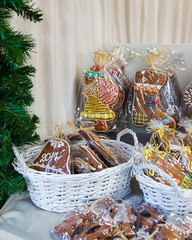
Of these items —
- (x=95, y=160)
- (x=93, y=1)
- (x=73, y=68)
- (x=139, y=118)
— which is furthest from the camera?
(x=93, y=1)

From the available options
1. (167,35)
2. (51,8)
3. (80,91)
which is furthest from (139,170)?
(167,35)

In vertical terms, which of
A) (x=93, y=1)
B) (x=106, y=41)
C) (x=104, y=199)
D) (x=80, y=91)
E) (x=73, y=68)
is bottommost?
(x=104, y=199)

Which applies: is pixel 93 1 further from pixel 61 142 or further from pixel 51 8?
pixel 61 142

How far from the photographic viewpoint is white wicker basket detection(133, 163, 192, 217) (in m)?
0.69

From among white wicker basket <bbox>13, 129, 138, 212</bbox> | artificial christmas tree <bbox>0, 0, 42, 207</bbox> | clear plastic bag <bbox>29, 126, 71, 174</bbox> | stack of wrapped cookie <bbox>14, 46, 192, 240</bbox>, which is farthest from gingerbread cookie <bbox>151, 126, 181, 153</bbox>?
artificial christmas tree <bbox>0, 0, 42, 207</bbox>

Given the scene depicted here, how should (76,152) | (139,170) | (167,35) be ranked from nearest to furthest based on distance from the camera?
(139,170)
(76,152)
(167,35)

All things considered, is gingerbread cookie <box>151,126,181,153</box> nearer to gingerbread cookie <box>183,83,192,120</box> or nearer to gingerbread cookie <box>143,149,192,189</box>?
gingerbread cookie <box>143,149,192,189</box>

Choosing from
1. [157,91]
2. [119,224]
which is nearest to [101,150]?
[119,224]

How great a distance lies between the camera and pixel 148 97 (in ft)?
3.71

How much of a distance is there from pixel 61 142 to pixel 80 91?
1.52ft

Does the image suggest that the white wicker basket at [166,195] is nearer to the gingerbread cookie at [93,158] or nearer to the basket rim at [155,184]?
the basket rim at [155,184]

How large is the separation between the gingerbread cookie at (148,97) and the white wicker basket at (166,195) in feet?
1.33

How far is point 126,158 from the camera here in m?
1.02

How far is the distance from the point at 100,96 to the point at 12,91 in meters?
0.48
